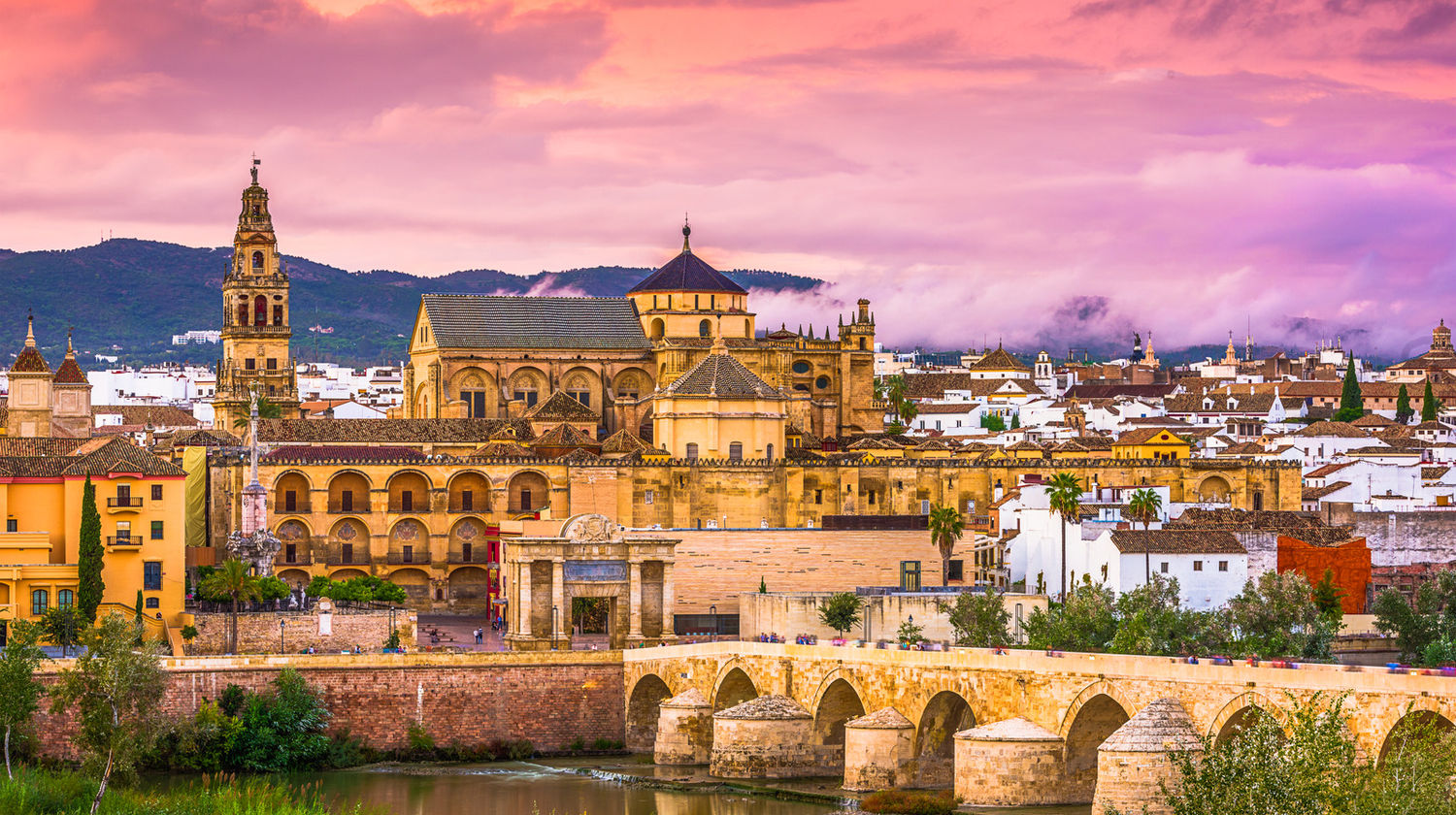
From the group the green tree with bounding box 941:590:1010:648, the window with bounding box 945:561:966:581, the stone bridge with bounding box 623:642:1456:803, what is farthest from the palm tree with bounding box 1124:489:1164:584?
the stone bridge with bounding box 623:642:1456:803

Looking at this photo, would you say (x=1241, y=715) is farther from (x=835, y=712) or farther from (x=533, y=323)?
(x=533, y=323)

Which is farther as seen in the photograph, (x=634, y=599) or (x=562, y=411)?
(x=562, y=411)

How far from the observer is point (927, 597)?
8312 centimetres

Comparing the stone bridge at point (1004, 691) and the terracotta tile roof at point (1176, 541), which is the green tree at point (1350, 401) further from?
the stone bridge at point (1004, 691)

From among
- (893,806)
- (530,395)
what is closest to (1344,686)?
(893,806)

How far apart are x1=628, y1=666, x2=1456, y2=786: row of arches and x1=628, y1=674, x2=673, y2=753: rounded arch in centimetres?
3

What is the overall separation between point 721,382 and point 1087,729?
50.1m

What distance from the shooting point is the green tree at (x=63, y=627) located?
76.1m

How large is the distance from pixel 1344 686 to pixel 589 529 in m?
35.4

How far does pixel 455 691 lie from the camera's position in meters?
73.4

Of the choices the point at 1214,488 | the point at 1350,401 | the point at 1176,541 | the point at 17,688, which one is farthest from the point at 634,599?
the point at 1350,401

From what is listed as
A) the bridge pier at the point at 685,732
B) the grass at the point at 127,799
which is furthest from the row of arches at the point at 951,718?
the grass at the point at 127,799

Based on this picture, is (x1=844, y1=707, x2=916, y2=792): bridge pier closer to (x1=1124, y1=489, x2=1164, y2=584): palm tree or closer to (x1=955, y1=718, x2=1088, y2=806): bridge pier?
(x1=955, y1=718, x2=1088, y2=806): bridge pier

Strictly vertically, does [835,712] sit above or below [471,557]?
below
